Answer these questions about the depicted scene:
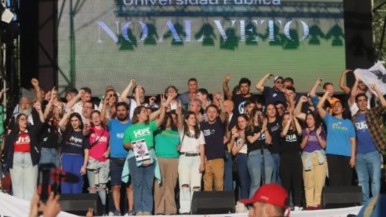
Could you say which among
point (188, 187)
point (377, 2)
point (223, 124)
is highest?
point (377, 2)

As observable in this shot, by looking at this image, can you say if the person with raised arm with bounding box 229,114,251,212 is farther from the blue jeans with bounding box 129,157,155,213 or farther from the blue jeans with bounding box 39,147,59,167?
the blue jeans with bounding box 39,147,59,167

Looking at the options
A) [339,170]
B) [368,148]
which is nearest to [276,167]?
[339,170]

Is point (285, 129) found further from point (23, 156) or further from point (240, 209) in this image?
point (23, 156)

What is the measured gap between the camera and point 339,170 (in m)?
13.5

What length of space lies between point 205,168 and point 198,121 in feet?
2.32

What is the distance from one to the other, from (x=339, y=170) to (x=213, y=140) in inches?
75.9

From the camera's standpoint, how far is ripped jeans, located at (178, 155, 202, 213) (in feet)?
42.3

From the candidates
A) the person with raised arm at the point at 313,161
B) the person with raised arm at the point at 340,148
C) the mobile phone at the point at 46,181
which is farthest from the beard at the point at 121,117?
the mobile phone at the point at 46,181

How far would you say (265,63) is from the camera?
16.3 metres

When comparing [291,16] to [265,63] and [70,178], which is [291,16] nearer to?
[265,63]

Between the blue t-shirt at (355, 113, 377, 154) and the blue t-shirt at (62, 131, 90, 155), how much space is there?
4.00m

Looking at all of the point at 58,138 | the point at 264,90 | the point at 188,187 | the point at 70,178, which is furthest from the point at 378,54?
the point at 70,178

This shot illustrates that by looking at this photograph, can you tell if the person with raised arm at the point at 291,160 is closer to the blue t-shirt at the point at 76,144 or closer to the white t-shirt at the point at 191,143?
the white t-shirt at the point at 191,143

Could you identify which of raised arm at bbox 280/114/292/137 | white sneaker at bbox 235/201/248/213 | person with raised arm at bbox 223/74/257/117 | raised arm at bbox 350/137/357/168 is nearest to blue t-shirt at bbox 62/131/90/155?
white sneaker at bbox 235/201/248/213
